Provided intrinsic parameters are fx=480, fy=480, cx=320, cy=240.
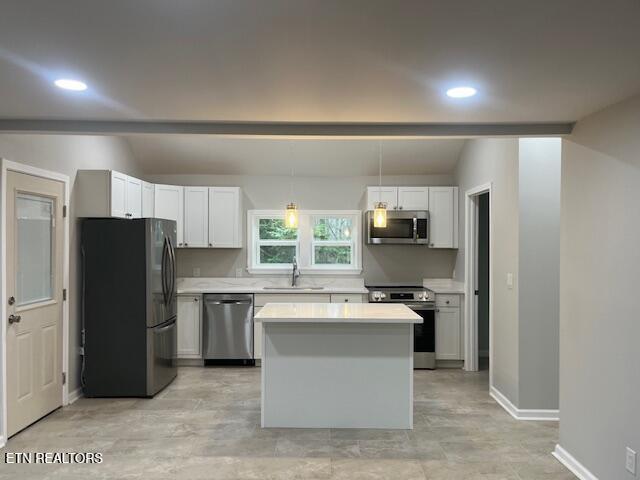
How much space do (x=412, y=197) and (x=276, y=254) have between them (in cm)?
191

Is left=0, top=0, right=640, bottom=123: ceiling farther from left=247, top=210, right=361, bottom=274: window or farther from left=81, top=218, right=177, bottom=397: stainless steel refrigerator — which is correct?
left=247, top=210, right=361, bottom=274: window

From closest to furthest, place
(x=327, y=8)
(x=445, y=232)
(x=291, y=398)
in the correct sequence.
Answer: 1. (x=327, y=8)
2. (x=291, y=398)
3. (x=445, y=232)

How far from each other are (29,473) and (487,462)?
2955 millimetres

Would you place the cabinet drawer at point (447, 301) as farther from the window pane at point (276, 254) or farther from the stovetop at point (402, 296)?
the window pane at point (276, 254)

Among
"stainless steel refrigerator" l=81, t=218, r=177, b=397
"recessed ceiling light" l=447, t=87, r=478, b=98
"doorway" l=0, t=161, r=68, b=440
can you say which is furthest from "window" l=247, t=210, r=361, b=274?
"recessed ceiling light" l=447, t=87, r=478, b=98

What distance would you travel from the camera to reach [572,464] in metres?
3.07

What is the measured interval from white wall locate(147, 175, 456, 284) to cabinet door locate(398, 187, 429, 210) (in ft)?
1.34

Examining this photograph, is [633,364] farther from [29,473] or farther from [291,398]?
[29,473]

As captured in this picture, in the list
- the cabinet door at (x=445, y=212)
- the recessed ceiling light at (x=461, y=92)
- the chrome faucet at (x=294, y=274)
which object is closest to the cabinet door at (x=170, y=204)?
the chrome faucet at (x=294, y=274)

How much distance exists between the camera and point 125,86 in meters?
2.35

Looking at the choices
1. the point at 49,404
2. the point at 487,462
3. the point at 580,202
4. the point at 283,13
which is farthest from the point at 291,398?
the point at 283,13

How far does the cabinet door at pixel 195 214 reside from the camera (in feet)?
19.3

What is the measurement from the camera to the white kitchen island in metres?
3.75

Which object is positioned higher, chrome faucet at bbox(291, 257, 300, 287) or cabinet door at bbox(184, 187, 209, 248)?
cabinet door at bbox(184, 187, 209, 248)
